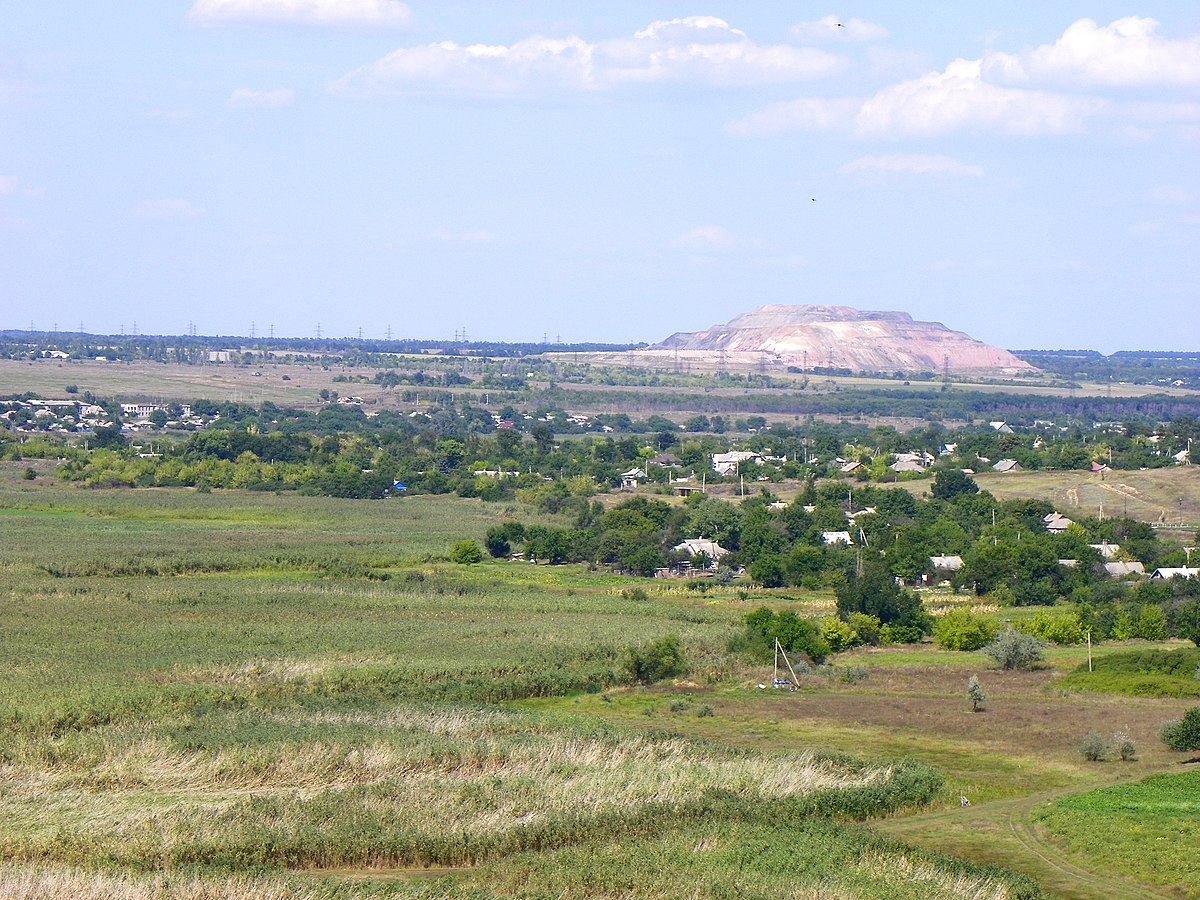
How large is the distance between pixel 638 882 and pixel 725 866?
1.84 metres

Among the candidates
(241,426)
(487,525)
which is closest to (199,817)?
(487,525)

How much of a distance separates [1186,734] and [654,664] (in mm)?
15422

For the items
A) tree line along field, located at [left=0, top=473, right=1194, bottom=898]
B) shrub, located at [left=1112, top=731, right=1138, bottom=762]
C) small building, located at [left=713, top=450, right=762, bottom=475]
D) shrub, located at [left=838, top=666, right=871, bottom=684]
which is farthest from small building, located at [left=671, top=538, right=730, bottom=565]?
small building, located at [left=713, top=450, right=762, bottom=475]

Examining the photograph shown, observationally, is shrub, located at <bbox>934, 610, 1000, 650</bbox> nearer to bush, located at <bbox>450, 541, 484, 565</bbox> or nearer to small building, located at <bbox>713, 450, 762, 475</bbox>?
bush, located at <bbox>450, 541, 484, 565</bbox>

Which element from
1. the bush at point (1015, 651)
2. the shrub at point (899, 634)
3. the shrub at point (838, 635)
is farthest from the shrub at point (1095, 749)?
the shrub at point (899, 634)

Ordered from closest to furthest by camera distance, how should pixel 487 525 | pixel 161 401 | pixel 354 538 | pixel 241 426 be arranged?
pixel 354 538, pixel 487 525, pixel 241 426, pixel 161 401

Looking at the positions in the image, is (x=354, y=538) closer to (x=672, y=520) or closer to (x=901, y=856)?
(x=672, y=520)

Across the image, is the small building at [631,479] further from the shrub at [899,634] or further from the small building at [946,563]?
the shrub at [899,634]

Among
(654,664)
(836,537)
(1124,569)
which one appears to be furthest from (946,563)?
(654,664)

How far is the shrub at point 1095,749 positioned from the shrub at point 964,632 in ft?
51.5

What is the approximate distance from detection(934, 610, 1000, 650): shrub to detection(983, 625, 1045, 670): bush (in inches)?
152

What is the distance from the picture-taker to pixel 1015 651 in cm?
4881

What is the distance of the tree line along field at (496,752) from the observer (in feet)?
89.2

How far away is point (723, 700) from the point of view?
4428cm
